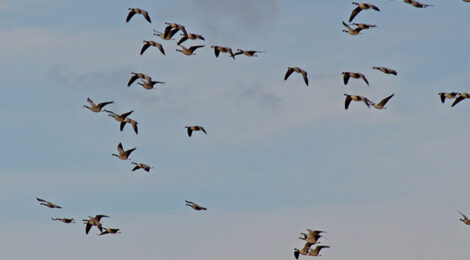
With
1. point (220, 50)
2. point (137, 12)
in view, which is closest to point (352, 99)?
point (220, 50)

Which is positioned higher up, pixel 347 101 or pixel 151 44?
pixel 151 44

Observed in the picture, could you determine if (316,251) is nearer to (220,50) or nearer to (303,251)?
(303,251)

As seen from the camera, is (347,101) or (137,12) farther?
(137,12)

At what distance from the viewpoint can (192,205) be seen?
440 feet

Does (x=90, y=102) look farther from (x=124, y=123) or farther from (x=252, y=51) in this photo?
(x=252, y=51)

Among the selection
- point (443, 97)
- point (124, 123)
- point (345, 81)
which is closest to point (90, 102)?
point (124, 123)

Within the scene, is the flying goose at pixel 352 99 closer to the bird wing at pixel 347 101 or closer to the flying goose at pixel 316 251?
the bird wing at pixel 347 101

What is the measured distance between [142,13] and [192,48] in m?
10.6

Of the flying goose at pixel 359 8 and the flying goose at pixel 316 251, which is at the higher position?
the flying goose at pixel 359 8

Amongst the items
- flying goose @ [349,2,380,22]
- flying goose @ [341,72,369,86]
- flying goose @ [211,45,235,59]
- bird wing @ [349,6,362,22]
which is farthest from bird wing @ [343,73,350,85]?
flying goose @ [211,45,235,59]

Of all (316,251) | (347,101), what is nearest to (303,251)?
(316,251)

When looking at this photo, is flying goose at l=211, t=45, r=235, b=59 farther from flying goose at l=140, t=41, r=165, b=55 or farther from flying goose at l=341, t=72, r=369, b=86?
flying goose at l=341, t=72, r=369, b=86

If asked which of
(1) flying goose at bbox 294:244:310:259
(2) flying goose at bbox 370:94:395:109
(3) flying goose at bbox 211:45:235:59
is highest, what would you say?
(3) flying goose at bbox 211:45:235:59

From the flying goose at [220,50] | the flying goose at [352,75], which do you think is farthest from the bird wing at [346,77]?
the flying goose at [220,50]
